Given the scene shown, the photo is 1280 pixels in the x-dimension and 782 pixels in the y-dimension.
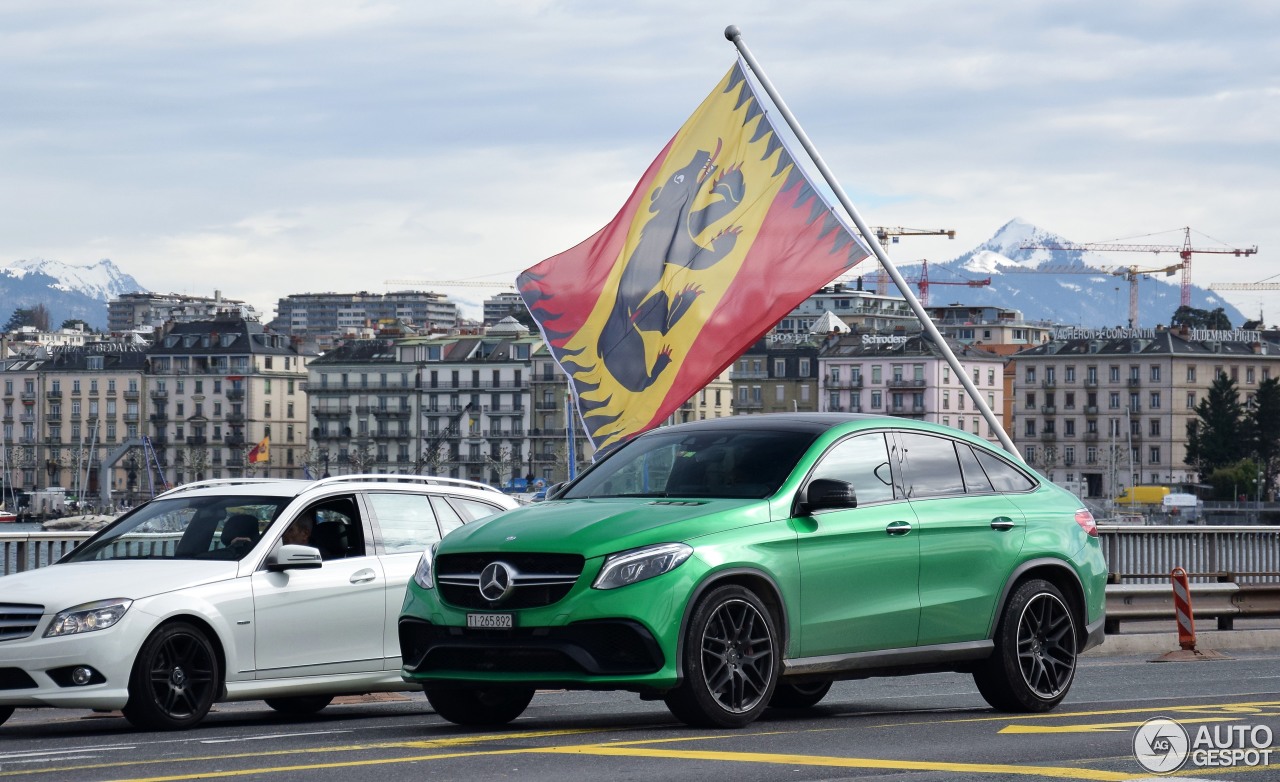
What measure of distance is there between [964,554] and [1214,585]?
42.8 ft

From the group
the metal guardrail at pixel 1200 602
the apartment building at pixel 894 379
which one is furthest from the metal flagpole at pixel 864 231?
the apartment building at pixel 894 379

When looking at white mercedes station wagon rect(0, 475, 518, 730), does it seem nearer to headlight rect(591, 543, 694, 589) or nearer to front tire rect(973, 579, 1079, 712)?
headlight rect(591, 543, 694, 589)

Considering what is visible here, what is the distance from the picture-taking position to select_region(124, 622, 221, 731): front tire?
12.3 meters

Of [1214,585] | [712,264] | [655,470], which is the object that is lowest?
[1214,585]

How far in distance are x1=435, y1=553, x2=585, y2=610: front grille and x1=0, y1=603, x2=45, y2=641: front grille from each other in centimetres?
271

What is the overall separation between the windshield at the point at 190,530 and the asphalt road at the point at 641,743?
42.2 inches

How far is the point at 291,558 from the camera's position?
13.3 metres

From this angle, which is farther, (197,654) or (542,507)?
(197,654)

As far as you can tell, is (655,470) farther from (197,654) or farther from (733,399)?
(733,399)

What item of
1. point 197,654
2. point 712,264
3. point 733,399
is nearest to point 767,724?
point 197,654

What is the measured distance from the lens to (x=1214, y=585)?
80.8ft

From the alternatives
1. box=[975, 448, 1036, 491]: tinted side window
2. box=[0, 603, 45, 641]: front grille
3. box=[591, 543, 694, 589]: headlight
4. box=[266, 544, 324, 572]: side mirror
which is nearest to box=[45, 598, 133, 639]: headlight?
box=[0, 603, 45, 641]: front grille

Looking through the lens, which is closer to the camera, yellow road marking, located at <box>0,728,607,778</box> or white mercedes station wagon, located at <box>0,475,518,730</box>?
yellow road marking, located at <box>0,728,607,778</box>

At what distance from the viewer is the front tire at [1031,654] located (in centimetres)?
1266
